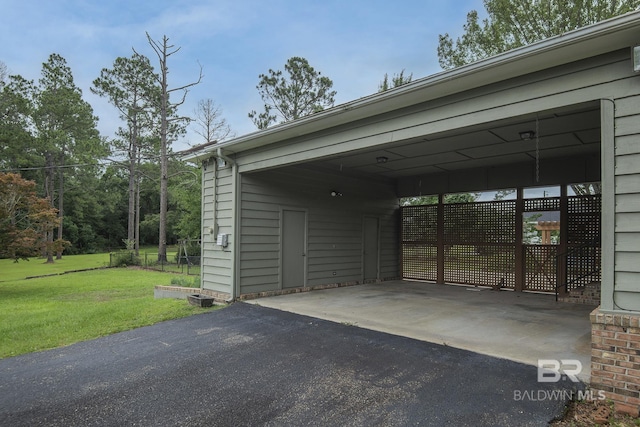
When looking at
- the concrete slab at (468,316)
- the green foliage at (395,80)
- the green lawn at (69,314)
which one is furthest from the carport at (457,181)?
the green foliage at (395,80)

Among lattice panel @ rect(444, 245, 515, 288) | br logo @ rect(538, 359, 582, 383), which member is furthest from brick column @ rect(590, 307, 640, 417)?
lattice panel @ rect(444, 245, 515, 288)

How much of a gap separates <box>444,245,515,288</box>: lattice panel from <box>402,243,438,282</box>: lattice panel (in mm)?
330

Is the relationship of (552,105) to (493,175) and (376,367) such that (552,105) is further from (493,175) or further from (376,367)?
(493,175)

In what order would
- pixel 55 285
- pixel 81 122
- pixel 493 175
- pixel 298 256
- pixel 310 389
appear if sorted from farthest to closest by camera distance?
1. pixel 81 122
2. pixel 55 285
3. pixel 493 175
4. pixel 298 256
5. pixel 310 389

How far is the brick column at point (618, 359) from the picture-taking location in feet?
8.23

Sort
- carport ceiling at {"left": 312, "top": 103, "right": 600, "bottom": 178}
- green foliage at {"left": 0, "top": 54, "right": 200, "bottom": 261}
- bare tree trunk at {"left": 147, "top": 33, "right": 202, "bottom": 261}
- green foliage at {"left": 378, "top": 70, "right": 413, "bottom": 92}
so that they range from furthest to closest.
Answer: green foliage at {"left": 0, "top": 54, "right": 200, "bottom": 261} < bare tree trunk at {"left": 147, "top": 33, "right": 202, "bottom": 261} < green foliage at {"left": 378, "top": 70, "right": 413, "bottom": 92} < carport ceiling at {"left": 312, "top": 103, "right": 600, "bottom": 178}

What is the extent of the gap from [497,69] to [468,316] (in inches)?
132

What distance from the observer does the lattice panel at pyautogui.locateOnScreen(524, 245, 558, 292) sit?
7.18 meters

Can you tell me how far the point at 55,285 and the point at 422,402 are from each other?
39.8ft

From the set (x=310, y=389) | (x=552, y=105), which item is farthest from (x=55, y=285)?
(x=552, y=105)

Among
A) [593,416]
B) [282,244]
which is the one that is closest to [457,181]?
[282,244]

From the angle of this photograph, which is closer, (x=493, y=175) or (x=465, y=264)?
(x=493, y=175)

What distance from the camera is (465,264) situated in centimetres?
855

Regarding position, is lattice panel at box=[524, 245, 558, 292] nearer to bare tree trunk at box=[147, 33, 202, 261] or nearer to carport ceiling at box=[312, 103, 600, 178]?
carport ceiling at box=[312, 103, 600, 178]
